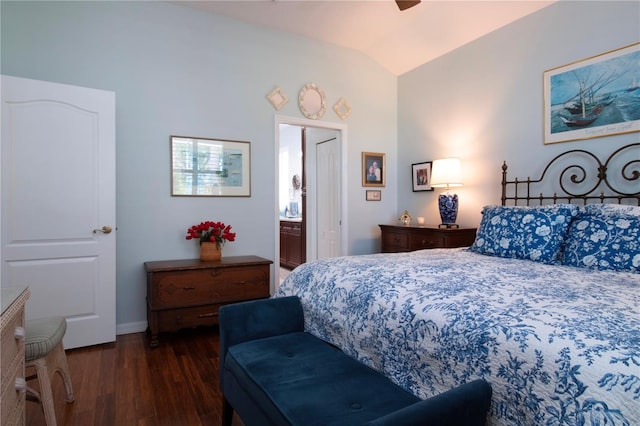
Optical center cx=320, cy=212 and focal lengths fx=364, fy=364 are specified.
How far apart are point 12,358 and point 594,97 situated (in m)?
3.80

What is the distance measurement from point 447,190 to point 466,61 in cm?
135

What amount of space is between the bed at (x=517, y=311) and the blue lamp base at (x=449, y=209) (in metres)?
1.02

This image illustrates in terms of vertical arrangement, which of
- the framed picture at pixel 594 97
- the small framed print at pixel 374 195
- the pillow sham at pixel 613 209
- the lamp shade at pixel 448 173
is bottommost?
the pillow sham at pixel 613 209

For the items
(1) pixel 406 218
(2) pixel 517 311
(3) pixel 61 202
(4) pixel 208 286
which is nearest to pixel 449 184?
(1) pixel 406 218

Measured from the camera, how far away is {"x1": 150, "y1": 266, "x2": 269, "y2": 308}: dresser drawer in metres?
2.90

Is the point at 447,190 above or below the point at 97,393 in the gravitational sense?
above

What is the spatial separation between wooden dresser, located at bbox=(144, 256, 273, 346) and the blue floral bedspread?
4.50 ft

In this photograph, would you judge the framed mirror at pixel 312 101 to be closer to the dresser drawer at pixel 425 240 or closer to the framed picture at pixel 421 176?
the framed picture at pixel 421 176

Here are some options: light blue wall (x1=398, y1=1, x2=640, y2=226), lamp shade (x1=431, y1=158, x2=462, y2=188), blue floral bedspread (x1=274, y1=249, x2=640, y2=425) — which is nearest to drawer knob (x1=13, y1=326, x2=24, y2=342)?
blue floral bedspread (x1=274, y1=249, x2=640, y2=425)

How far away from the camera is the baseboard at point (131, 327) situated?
3135mm

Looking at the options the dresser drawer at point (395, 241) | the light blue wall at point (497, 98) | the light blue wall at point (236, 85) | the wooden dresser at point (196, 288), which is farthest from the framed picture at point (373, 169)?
the wooden dresser at point (196, 288)

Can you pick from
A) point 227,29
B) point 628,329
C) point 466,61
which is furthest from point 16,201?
point 466,61

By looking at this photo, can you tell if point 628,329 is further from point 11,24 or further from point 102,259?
point 11,24

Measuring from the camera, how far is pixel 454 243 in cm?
340
